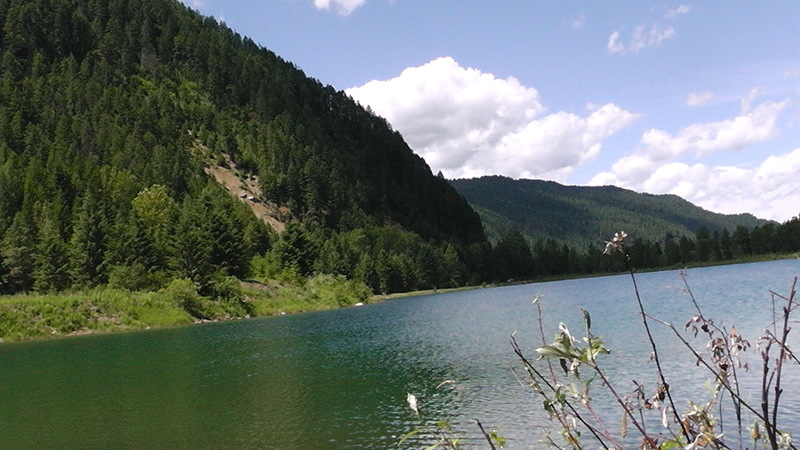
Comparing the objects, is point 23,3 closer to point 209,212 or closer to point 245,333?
point 209,212

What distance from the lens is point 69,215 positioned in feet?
341

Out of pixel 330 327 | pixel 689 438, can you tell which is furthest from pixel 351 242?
pixel 689 438

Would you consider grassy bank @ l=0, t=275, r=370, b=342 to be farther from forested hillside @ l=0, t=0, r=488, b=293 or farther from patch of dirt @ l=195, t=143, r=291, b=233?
patch of dirt @ l=195, t=143, r=291, b=233

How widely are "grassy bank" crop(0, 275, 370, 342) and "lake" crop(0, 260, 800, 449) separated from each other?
1388 centimetres

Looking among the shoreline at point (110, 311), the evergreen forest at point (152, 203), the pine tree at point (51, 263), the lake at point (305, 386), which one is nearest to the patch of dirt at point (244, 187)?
the evergreen forest at point (152, 203)

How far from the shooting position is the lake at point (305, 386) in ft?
62.3

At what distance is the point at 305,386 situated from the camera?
2712 cm

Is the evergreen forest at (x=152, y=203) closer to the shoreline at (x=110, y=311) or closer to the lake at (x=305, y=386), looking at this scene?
the shoreline at (x=110, y=311)

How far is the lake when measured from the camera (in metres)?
19.0

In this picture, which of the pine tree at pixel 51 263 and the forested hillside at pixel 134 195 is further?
the forested hillside at pixel 134 195

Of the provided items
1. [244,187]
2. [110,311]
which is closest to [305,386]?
[110,311]

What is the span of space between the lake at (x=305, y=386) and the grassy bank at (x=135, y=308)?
546 inches

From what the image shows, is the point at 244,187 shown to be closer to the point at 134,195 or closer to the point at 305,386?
the point at 134,195

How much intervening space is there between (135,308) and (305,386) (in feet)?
167
